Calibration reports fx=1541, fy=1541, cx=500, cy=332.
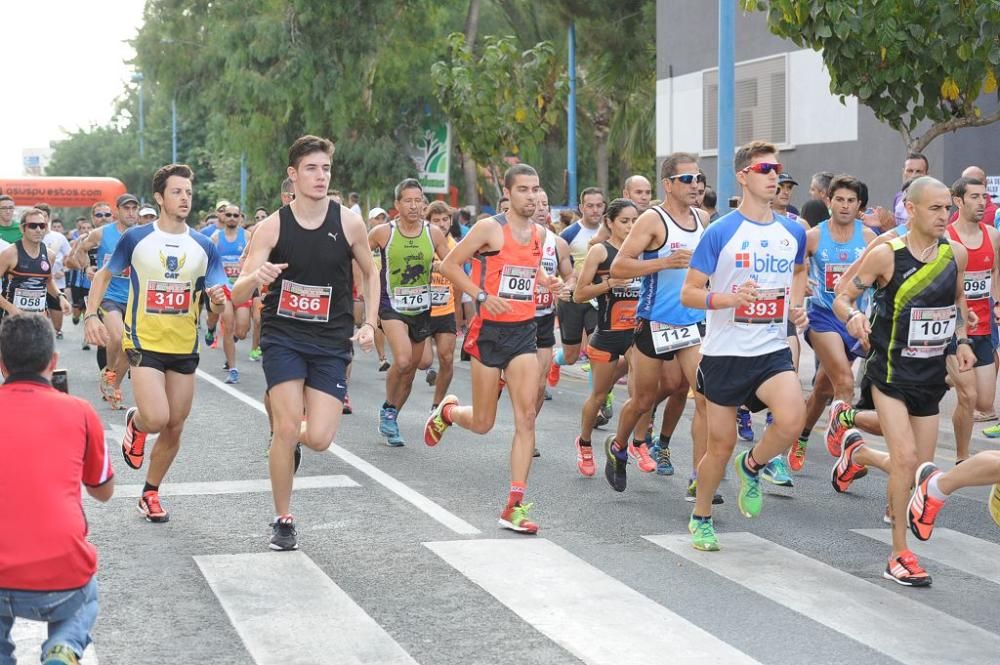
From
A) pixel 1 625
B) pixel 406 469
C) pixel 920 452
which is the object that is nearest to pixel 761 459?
pixel 920 452

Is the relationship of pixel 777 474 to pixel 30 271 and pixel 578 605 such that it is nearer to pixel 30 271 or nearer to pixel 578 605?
pixel 578 605

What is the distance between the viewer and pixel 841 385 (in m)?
10.3

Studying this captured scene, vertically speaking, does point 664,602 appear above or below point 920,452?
below

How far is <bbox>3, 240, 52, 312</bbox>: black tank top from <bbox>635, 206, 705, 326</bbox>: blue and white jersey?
Result: 8576 millimetres

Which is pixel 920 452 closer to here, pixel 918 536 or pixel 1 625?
pixel 918 536

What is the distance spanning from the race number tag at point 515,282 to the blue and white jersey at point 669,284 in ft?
2.43

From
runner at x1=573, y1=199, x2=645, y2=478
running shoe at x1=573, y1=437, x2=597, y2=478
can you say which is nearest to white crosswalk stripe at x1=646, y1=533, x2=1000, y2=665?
running shoe at x1=573, y1=437, x2=597, y2=478

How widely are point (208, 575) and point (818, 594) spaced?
2.82 metres

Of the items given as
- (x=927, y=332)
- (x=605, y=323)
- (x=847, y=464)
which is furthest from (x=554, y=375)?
(x=927, y=332)

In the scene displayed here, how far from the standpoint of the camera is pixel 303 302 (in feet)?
26.0

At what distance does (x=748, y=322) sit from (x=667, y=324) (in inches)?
58.8

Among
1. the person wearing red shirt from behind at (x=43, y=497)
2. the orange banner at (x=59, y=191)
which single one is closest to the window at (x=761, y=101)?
the person wearing red shirt from behind at (x=43, y=497)

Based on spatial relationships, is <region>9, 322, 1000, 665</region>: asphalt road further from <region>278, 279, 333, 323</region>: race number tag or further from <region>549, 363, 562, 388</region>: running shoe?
<region>549, 363, 562, 388</region>: running shoe

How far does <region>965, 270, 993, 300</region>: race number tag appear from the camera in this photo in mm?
10578
